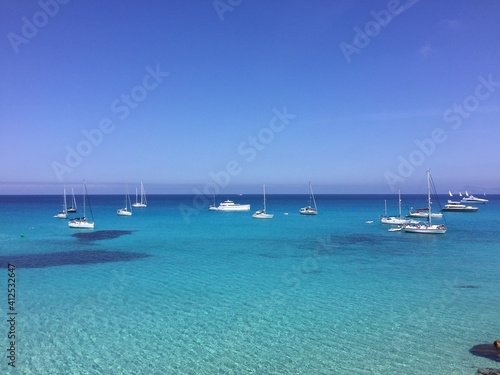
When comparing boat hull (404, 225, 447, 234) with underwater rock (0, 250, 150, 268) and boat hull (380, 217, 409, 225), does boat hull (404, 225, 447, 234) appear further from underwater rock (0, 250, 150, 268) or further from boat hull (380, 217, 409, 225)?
underwater rock (0, 250, 150, 268)

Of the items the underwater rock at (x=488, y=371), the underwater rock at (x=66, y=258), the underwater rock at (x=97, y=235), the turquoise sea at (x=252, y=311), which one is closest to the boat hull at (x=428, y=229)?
the turquoise sea at (x=252, y=311)

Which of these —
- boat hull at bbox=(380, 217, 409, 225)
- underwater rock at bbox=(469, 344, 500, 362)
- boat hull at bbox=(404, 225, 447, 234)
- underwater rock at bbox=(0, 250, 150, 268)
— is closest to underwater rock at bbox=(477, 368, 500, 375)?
underwater rock at bbox=(469, 344, 500, 362)

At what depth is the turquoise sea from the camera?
15.1 meters

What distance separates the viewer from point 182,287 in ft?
85.9

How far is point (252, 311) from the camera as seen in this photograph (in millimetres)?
20938

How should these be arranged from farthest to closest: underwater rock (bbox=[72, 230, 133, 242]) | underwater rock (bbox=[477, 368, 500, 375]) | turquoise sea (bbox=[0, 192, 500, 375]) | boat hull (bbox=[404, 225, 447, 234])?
boat hull (bbox=[404, 225, 447, 234]) < underwater rock (bbox=[72, 230, 133, 242]) < turquoise sea (bbox=[0, 192, 500, 375]) < underwater rock (bbox=[477, 368, 500, 375])

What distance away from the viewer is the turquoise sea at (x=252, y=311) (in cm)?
1508

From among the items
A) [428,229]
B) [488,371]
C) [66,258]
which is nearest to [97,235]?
[66,258]

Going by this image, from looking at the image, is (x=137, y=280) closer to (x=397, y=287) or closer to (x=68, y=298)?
(x=68, y=298)

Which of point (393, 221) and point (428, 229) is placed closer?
point (428, 229)

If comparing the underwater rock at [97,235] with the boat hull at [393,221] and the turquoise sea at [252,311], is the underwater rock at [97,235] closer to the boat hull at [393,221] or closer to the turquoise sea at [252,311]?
the turquoise sea at [252,311]

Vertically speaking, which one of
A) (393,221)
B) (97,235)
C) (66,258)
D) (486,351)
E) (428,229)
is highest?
(66,258)

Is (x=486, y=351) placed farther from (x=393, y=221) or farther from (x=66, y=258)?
(x=393, y=221)

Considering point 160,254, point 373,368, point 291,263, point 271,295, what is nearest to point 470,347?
point 373,368
